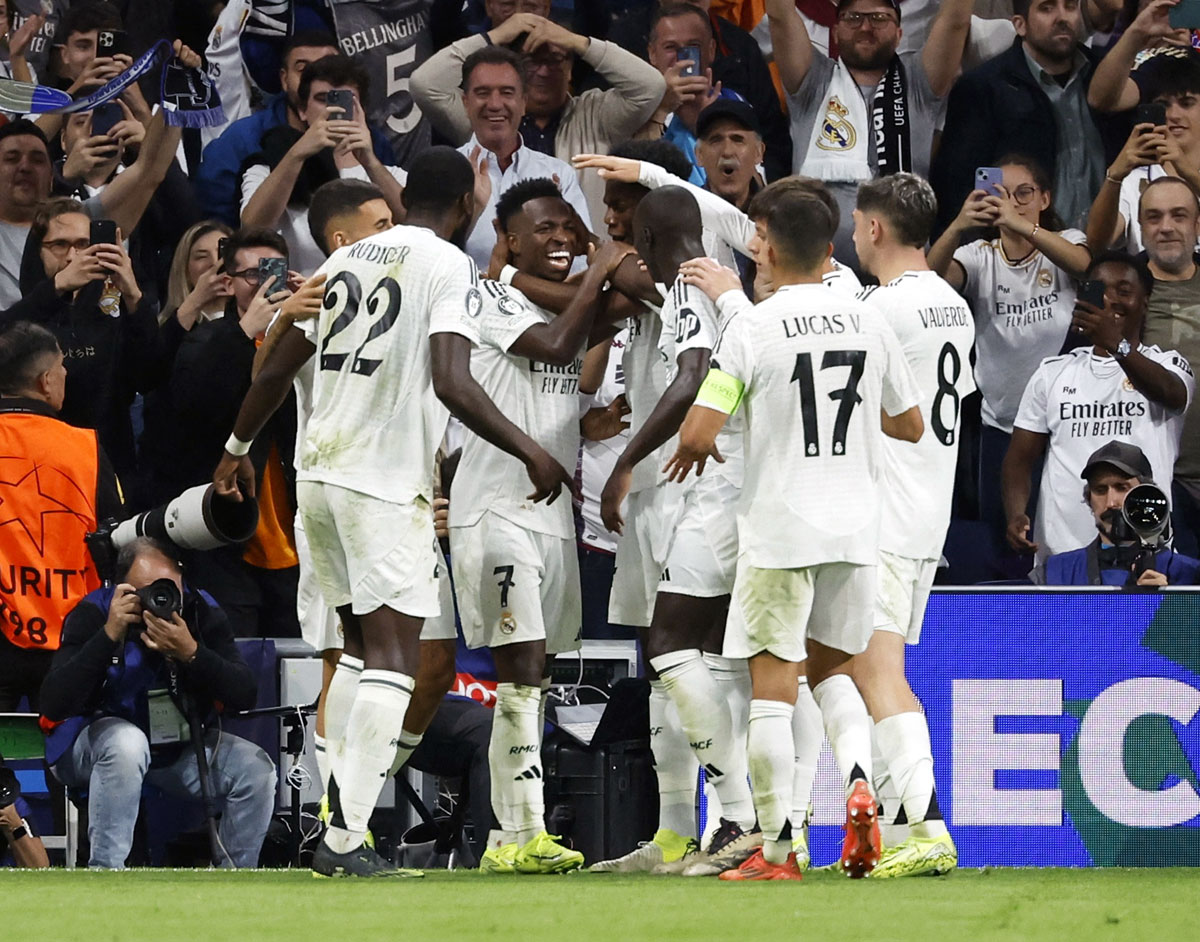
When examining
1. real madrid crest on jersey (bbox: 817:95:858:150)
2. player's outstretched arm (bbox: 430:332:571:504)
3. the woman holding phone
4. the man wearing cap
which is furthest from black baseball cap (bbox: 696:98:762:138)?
player's outstretched arm (bbox: 430:332:571:504)

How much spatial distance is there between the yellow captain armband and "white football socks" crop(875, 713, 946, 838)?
4.19ft

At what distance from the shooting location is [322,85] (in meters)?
9.69

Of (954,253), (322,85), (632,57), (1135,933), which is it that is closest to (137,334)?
(322,85)

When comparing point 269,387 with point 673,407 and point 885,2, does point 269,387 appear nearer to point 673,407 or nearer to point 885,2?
point 673,407

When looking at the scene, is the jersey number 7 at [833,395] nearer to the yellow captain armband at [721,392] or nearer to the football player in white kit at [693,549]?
the yellow captain armband at [721,392]

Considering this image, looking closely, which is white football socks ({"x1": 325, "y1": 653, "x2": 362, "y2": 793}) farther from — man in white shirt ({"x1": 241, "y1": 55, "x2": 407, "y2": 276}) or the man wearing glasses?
the man wearing glasses

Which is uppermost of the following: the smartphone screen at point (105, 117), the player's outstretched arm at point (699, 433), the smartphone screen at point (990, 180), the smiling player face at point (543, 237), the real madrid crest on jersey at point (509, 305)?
the smartphone screen at point (105, 117)

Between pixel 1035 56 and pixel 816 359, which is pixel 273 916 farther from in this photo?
pixel 1035 56

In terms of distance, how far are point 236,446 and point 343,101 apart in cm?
323

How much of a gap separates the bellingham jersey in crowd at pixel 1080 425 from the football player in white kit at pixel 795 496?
368 centimetres

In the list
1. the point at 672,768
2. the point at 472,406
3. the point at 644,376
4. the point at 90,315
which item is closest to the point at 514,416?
the point at 644,376

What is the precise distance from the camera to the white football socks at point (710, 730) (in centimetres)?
633

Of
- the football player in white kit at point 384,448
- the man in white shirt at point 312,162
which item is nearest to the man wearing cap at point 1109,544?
the football player in white kit at point 384,448

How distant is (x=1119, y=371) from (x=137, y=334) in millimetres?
5041
